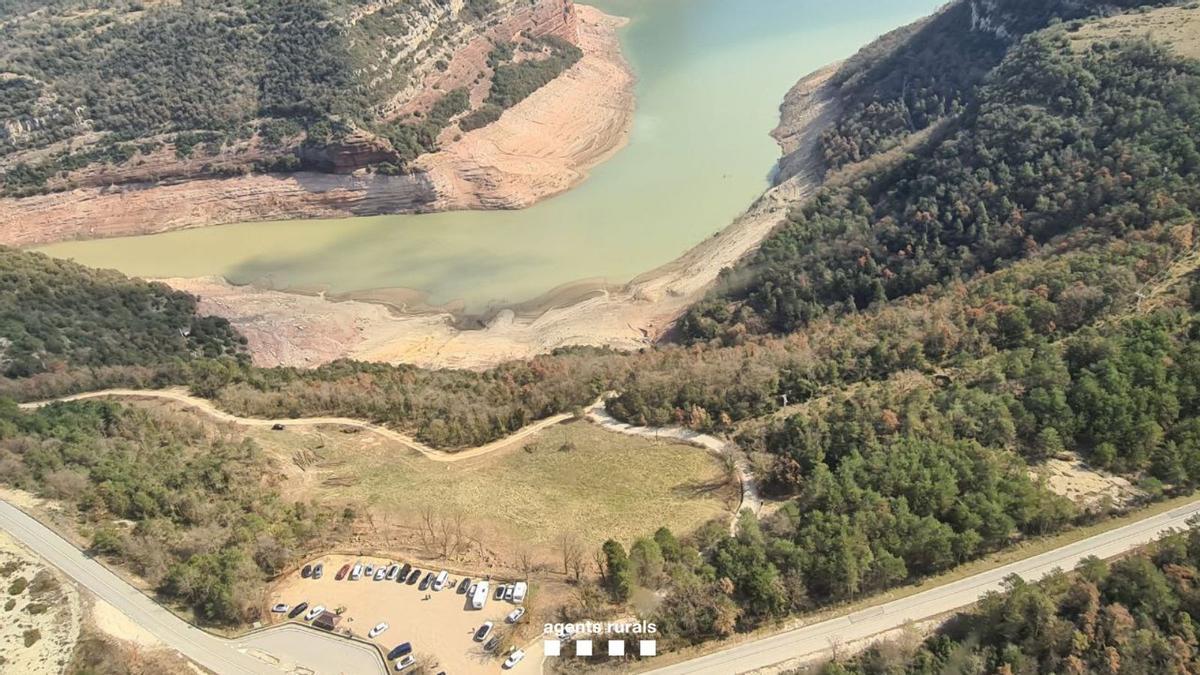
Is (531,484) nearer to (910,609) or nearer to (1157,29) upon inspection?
(910,609)

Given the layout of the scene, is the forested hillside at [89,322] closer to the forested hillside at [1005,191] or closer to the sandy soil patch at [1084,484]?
the forested hillside at [1005,191]

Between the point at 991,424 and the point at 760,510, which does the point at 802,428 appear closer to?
the point at 760,510

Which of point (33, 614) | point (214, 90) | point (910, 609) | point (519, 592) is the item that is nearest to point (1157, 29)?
point (910, 609)

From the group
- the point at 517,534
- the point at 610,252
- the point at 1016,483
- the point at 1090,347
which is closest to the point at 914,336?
the point at 1090,347

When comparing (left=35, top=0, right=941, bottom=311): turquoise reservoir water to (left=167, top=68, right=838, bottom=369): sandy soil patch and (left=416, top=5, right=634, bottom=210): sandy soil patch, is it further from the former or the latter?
(left=167, top=68, right=838, bottom=369): sandy soil patch

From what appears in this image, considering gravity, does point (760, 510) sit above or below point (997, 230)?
below
